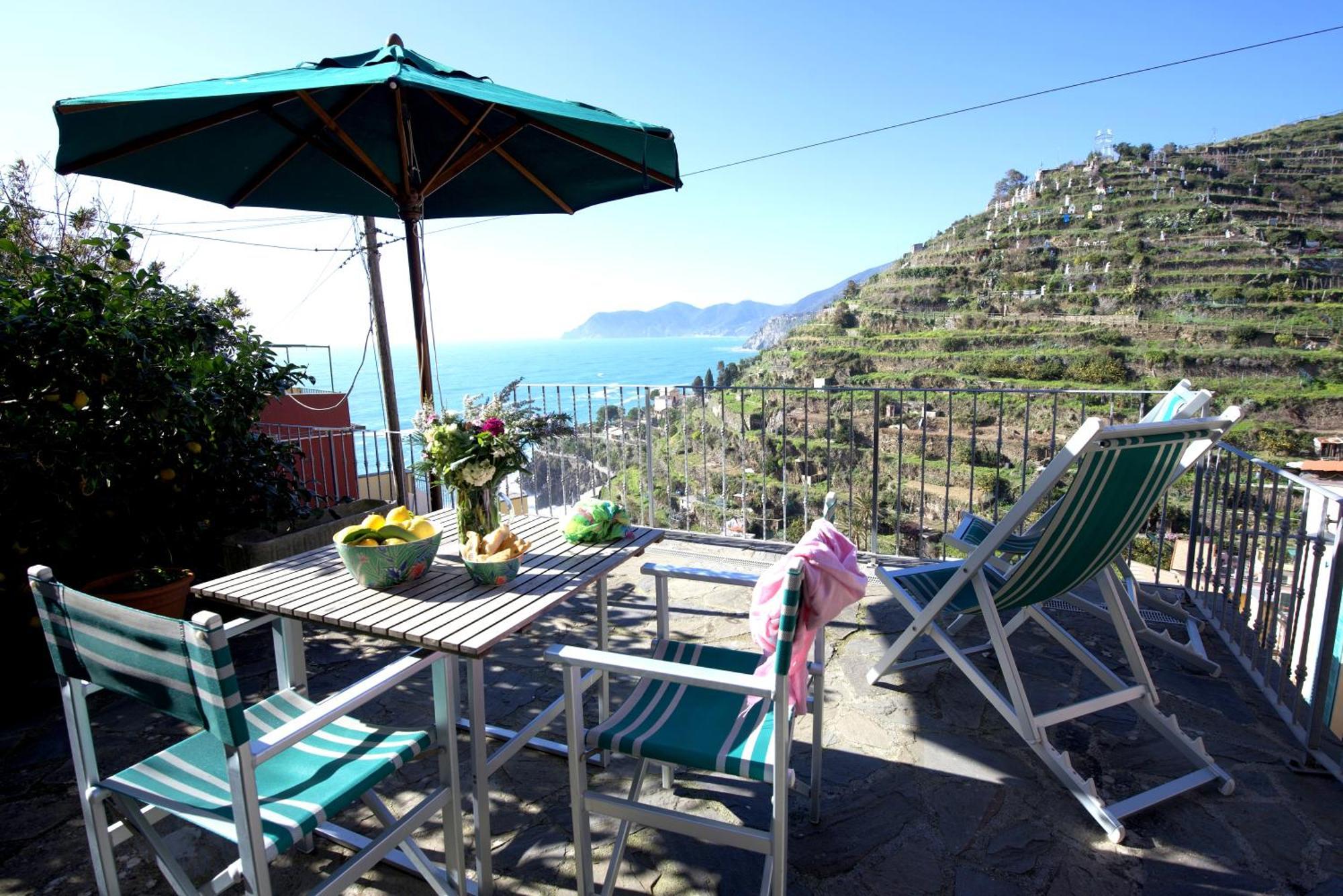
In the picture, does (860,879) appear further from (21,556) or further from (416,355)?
(21,556)

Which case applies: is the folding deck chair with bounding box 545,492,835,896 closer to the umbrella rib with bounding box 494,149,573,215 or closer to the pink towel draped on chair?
the pink towel draped on chair

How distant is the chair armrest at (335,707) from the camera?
43.3 inches

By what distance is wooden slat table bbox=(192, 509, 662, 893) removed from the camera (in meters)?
1.44

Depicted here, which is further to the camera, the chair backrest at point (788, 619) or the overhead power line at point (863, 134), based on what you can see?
the overhead power line at point (863, 134)

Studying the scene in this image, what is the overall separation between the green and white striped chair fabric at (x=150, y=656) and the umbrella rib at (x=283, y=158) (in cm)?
210

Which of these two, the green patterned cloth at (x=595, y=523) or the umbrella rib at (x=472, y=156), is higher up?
the umbrella rib at (x=472, y=156)

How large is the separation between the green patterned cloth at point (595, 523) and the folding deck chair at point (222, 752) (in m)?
0.69

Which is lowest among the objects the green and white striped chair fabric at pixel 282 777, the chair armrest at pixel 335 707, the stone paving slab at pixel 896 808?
the stone paving slab at pixel 896 808

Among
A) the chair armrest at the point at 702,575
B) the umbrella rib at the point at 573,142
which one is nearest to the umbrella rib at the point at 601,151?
the umbrella rib at the point at 573,142

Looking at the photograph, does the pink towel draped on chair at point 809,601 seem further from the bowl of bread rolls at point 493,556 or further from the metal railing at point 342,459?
the metal railing at point 342,459

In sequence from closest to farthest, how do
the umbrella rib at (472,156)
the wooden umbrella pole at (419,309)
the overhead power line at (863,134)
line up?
1. the umbrella rib at (472,156)
2. the wooden umbrella pole at (419,309)
3. the overhead power line at (863,134)

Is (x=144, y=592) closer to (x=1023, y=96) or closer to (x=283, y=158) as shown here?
(x=283, y=158)

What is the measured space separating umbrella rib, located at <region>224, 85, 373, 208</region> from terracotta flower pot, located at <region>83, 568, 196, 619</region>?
1758 millimetres

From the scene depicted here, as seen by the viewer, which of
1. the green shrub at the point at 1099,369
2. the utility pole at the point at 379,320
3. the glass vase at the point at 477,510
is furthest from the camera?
the green shrub at the point at 1099,369
